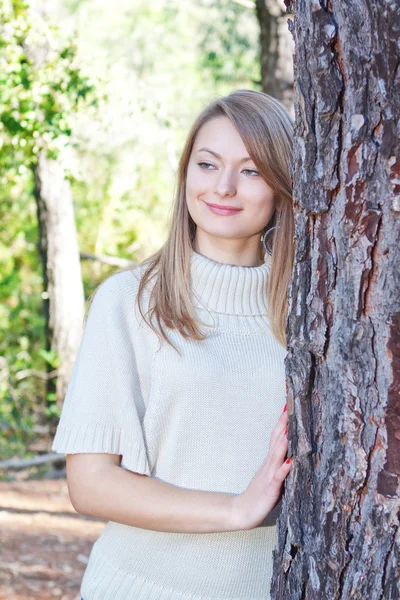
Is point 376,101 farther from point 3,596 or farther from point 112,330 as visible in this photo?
point 3,596

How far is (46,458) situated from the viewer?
6.30 m

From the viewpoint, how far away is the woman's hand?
1646 mm

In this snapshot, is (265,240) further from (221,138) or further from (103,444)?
(103,444)

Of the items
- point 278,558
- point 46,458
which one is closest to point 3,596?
point 46,458

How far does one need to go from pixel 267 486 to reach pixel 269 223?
855 mm

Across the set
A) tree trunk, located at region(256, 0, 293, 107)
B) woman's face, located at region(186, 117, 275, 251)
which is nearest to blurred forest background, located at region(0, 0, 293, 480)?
tree trunk, located at region(256, 0, 293, 107)

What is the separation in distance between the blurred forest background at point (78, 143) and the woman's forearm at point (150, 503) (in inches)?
53.8

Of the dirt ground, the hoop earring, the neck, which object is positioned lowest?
the dirt ground

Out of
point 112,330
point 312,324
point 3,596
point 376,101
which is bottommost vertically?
point 3,596

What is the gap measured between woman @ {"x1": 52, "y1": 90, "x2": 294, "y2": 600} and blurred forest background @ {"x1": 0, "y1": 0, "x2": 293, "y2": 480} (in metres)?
0.68

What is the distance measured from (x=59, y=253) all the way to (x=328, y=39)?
5066mm

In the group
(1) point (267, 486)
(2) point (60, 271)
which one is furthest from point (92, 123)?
(1) point (267, 486)

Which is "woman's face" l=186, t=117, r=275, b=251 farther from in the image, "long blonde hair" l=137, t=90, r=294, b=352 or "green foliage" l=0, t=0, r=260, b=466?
"green foliage" l=0, t=0, r=260, b=466

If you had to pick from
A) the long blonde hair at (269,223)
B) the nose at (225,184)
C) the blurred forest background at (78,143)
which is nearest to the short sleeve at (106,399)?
the long blonde hair at (269,223)
